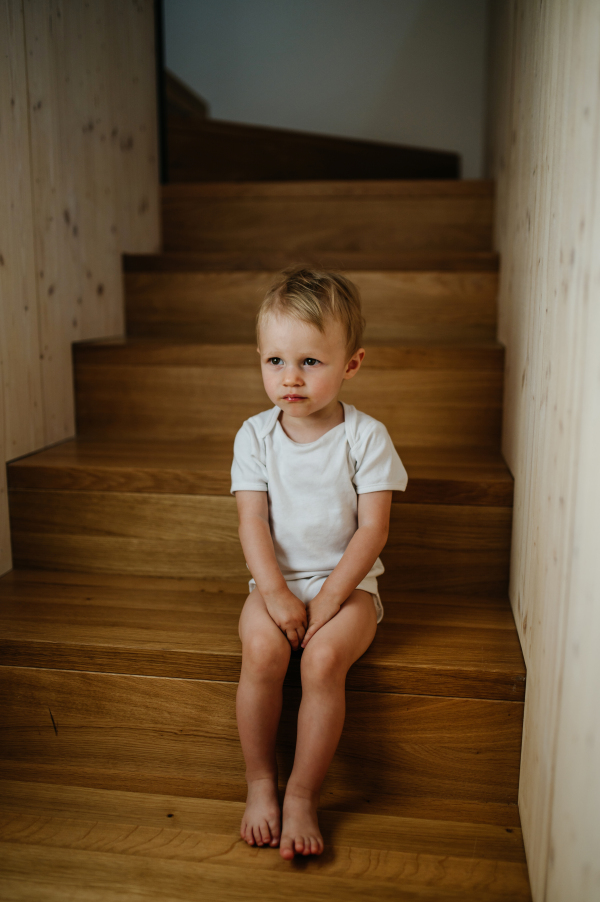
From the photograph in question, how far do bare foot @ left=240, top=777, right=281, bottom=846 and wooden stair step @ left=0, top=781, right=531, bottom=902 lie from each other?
0.02 m

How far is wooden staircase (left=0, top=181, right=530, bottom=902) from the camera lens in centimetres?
104

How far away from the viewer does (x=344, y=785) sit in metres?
1.17

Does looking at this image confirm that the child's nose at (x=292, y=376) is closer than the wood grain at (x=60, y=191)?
Yes

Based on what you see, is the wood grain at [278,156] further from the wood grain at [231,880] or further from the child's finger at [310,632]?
the wood grain at [231,880]

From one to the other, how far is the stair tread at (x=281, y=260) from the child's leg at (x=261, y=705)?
121cm

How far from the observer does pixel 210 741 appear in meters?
1.21

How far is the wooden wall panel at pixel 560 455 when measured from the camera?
780 millimetres

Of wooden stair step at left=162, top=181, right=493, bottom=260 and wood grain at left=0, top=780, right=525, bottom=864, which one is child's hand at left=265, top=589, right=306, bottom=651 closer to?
wood grain at left=0, top=780, right=525, bottom=864

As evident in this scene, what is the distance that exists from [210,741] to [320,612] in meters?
0.31

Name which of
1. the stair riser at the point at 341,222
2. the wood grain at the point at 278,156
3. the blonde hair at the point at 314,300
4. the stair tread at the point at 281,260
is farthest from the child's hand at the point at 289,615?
the wood grain at the point at 278,156

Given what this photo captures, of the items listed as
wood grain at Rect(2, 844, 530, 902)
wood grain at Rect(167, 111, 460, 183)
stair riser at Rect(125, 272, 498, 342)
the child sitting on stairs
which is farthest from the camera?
wood grain at Rect(167, 111, 460, 183)

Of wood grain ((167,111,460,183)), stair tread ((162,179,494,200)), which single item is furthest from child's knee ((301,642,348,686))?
wood grain ((167,111,460,183))

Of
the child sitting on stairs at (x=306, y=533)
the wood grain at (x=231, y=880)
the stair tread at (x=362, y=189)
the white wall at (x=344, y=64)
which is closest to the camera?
the wood grain at (x=231, y=880)

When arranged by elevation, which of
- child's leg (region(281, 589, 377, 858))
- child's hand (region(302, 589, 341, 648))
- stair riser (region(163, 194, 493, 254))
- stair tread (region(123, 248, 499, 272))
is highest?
stair riser (region(163, 194, 493, 254))
